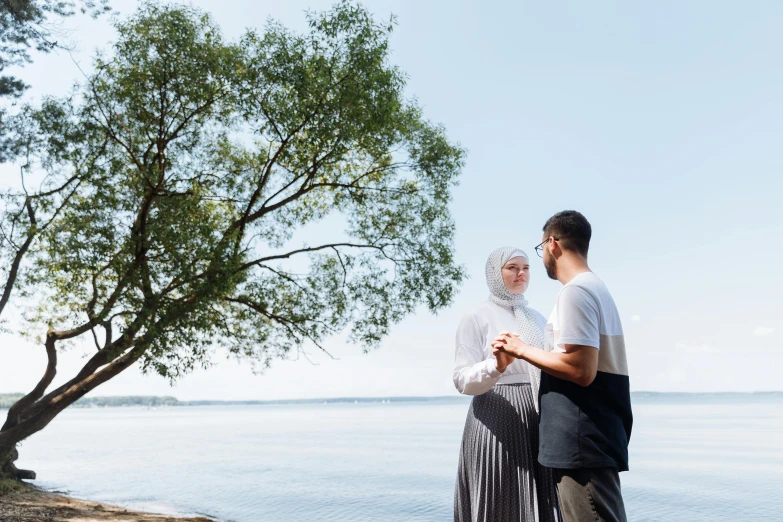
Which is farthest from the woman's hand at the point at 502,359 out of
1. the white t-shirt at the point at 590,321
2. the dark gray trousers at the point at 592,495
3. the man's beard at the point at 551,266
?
the dark gray trousers at the point at 592,495

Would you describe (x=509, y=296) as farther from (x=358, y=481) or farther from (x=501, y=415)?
(x=358, y=481)

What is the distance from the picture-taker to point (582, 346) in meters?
2.78

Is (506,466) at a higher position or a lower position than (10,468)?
higher

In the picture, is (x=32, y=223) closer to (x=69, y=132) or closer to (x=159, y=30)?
(x=69, y=132)

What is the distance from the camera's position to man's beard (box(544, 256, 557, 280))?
3.17m

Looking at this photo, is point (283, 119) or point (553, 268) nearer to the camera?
point (553, 268)

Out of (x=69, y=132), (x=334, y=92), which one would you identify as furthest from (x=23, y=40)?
(x=334, y=92)

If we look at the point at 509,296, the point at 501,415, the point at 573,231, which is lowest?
the point at 501,415

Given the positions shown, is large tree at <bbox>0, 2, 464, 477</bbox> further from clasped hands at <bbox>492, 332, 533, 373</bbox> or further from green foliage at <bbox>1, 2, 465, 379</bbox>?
clasped hands at <bbox>492, 332, 533, 373</bbox>

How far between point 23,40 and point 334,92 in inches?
193

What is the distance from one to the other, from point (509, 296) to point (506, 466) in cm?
94

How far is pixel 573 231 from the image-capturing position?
10.2ft

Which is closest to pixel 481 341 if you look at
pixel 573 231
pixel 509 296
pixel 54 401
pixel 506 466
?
pixel 509 296

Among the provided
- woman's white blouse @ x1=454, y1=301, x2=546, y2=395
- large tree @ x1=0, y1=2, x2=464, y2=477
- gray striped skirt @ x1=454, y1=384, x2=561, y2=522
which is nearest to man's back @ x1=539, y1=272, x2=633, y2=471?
gray striped skirt @ x1=454, y1=384, x2=561, y2=522
